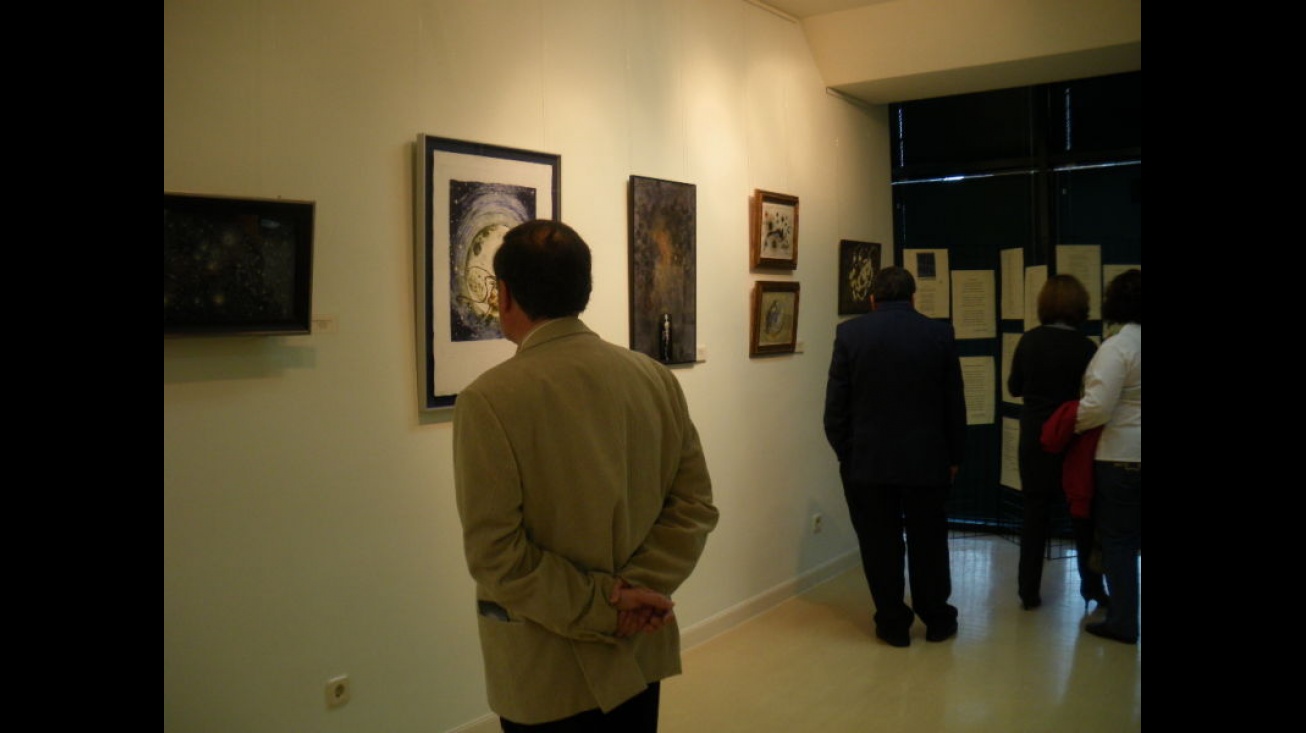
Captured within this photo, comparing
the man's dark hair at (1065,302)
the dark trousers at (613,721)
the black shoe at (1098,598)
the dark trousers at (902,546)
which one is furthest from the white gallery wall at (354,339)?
the black shoe at (1098,598)

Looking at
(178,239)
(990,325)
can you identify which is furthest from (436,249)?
(990,325)

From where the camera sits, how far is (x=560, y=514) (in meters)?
1.93

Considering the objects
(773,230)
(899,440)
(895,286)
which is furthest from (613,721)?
(773,230)

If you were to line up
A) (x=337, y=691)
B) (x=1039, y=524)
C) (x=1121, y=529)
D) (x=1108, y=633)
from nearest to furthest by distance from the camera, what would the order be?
(x=337, y=691) < (x=1121, y=529) < (x=1108, y=633) < (x=1039, y=524)

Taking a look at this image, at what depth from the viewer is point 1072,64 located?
17.9 feet

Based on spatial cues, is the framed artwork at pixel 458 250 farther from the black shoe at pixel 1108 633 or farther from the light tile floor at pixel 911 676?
the black shoe at pixel 1108 633

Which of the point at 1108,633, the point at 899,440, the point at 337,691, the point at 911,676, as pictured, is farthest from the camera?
the point at 1108,633

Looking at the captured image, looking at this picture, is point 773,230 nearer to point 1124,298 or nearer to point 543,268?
point 1124,298

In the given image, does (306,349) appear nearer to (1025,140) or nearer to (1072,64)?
(1072,64)

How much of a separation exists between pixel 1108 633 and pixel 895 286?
194 cm

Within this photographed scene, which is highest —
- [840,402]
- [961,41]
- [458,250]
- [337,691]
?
[961,41]

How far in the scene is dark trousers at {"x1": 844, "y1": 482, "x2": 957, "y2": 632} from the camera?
4625mm

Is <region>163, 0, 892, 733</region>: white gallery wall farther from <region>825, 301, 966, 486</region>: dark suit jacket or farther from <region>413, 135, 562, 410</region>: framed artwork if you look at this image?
<region>825, 301, 966, 486</region>: dark suit jacket

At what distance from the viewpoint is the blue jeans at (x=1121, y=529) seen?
14.5 feet
